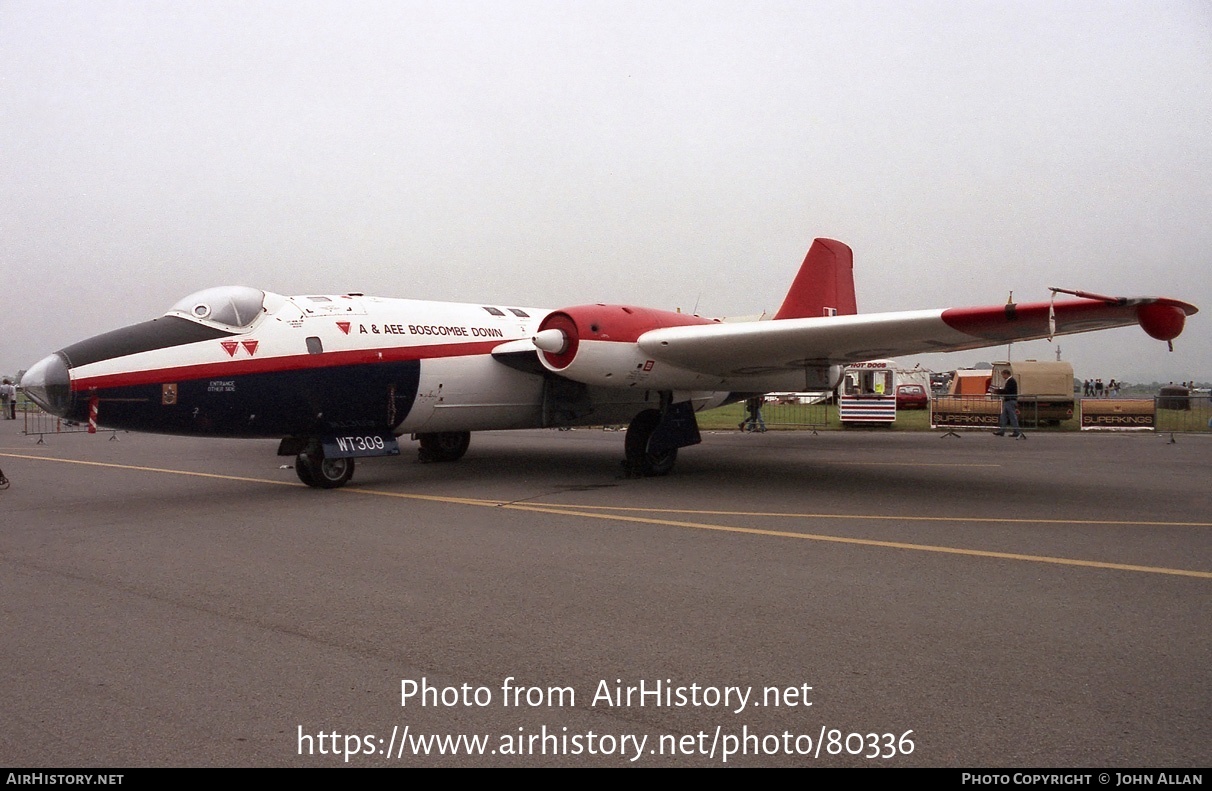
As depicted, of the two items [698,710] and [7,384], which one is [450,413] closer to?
[698,710]

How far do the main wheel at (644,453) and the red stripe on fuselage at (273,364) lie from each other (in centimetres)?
271

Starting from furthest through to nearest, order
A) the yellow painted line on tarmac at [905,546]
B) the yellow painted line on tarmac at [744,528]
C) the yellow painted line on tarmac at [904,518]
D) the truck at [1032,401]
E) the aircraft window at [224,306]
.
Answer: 1. the truck at [1032,401]
2. the aircraft window at [224,306]
3. the yellow painted line on tarmac at [904,518]
4. the yellow painted line on tarmac at [744,528]
5. the yellow painted line on tarmac at [905,546]

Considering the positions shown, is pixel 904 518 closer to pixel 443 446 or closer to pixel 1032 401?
pixel 443 446

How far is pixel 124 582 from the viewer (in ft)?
18.7

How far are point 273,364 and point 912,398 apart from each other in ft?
104

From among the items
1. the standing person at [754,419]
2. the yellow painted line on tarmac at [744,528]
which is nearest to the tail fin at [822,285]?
the yellow painted line on tarmac at [744,528]

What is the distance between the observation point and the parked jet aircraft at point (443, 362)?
29.1 ft

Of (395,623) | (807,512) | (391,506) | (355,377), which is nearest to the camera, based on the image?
(395,623)

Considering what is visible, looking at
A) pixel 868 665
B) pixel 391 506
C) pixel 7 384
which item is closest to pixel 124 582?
pixel 391 506

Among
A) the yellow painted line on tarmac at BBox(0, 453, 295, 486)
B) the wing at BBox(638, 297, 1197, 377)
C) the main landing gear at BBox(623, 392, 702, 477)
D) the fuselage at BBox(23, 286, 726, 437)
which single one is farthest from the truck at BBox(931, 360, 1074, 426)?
the yellow painted line on tarmac at BBox(0, 453, 295, 486)

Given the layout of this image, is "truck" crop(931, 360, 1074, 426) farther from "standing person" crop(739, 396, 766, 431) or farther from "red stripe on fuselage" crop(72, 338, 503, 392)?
"red stripe on fuselage" crop(72, 338, 503, 392)

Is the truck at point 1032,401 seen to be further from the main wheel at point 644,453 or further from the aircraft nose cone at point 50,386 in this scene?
the aircraft nose cone at point 50,386

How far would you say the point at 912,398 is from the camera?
3616 cm
